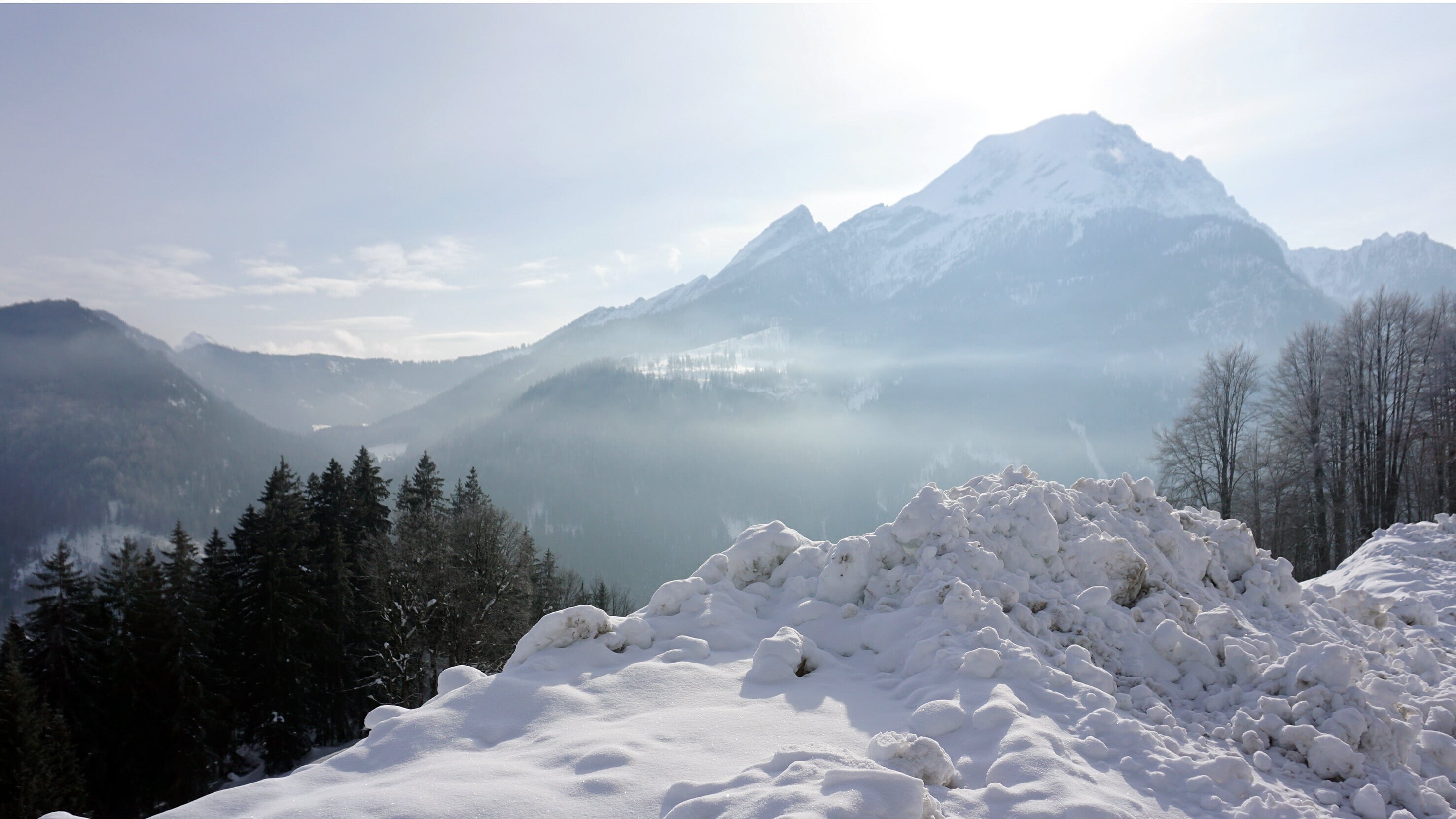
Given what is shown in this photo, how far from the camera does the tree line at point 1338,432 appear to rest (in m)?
21.1

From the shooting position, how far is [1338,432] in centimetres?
2244

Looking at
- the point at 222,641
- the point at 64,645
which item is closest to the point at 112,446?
the point at 222,641

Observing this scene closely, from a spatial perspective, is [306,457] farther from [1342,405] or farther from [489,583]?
[1342,405]

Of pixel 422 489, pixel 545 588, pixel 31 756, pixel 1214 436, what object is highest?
pixel 1214 436

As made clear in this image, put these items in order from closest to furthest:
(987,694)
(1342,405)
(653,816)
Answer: (653,816) < (987,694) < (1342,405)

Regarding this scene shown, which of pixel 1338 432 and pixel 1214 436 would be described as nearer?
pixel 1338 432

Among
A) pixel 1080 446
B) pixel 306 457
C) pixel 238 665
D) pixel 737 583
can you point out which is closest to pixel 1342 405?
pixel 737 583

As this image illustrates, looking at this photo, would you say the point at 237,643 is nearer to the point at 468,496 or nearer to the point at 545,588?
the point at 468,496

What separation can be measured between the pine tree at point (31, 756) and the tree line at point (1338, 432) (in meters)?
33.3

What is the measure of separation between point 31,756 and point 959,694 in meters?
18.6

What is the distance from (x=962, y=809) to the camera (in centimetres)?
365

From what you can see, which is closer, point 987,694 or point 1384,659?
point 987,694

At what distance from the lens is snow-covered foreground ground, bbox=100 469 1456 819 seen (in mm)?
3717

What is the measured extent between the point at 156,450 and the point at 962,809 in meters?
202
